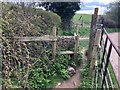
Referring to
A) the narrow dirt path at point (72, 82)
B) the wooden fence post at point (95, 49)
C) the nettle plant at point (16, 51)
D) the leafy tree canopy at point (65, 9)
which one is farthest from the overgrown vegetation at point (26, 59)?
the leafy tree canopy at point (65, 9)

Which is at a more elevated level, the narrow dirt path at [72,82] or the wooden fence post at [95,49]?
the wooden fence post at [95,49]

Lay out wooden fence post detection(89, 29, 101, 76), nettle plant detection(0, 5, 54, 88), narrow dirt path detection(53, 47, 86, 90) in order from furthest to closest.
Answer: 1. narrow dirt path detection(53, 47, 86, 90)
2. wooden fence post detection(89, 29, 101, 76)
3. nettle plant detection(0, 5, 54, 88)

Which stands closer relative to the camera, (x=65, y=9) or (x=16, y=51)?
(x=16, y=51)

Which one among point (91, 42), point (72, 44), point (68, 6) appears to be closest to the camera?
point (91, 42)

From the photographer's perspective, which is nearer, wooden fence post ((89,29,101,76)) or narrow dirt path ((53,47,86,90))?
wooden fence post ((89,29,101,76))

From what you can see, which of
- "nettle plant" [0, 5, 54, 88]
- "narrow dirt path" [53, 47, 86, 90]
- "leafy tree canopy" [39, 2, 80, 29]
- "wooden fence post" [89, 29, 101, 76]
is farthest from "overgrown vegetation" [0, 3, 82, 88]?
"leafy tree canopy" [39, 2, 80, 29]

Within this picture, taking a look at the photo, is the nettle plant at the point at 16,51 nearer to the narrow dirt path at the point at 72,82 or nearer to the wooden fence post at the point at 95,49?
the narrow dirt path at the point at 72,82

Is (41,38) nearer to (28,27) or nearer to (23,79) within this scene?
(28,27)

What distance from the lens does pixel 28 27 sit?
120 inches

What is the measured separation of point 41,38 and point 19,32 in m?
0.57

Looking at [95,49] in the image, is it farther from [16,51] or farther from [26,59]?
[16,51]

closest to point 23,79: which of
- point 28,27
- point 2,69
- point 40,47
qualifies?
point 2,69

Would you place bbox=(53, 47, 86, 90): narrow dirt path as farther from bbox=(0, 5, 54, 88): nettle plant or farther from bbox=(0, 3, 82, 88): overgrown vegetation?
bbox=(0, 5, 54, 88): nettle plant

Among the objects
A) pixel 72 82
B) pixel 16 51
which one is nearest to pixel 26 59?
pixel 16 51
